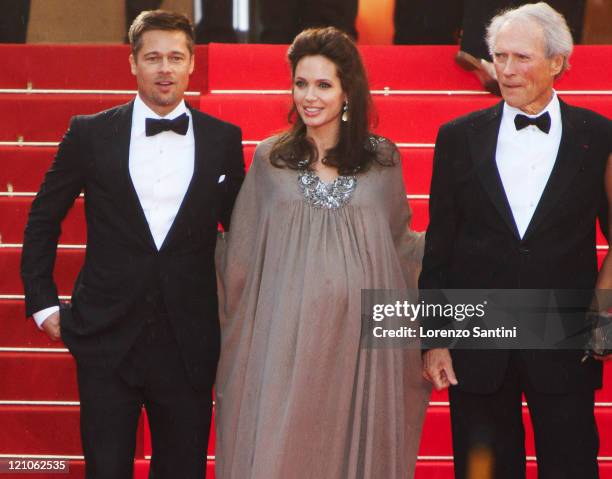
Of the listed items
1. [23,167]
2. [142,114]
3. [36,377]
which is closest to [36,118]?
[23,167]

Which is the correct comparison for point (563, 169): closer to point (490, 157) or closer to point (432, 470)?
point (490, 157)

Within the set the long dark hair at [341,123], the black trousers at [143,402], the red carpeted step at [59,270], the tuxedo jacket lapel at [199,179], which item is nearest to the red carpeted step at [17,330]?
the red carpeted step at [59,270]

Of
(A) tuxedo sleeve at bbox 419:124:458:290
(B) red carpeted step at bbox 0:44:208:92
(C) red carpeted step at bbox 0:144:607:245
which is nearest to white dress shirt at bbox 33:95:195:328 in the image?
(A) tuxedo sleeve at bbox 419:124:458:290

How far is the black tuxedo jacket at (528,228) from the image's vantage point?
11.7 feet

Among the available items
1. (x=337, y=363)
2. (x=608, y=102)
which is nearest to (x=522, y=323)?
(x=337, y=363)

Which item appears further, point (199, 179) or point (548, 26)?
point (199, 179)

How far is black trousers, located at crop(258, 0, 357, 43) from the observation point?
7.19 m

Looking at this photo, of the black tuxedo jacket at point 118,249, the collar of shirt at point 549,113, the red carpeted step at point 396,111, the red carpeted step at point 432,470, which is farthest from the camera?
the red carpeted step at point 396,111

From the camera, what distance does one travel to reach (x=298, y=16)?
7246 millimetres

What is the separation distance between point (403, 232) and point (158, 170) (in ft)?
2.75

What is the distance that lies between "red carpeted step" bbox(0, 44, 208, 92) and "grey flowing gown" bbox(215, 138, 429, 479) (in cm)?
226

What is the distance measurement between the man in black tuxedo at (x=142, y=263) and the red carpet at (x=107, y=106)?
2.95 ft

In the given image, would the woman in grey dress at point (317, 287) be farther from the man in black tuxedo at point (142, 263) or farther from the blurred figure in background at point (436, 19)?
the blurred figure in background at point (436, 19)

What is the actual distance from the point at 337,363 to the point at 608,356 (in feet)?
2.72
